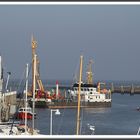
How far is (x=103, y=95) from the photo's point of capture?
63.3 meters

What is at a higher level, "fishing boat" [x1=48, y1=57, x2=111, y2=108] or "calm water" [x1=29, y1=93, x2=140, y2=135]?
"fishing boat" [x1=48, y1=57, x2=111, y2=108]

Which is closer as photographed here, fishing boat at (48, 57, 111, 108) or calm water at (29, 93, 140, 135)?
calm water at (29, 93, 140, 135)

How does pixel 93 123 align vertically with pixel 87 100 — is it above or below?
below

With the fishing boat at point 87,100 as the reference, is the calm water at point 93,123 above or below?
below

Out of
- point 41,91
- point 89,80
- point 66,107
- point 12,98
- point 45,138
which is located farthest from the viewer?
point 89,80

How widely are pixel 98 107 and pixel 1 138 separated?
56.3 metres

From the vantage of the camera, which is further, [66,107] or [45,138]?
[66,107]

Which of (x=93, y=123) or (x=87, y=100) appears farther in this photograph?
(x=87, y=100)

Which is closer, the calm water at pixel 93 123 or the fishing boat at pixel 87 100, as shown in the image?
the calm water at pixel 93 123

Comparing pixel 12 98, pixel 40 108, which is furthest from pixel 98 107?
pixel 12 98
